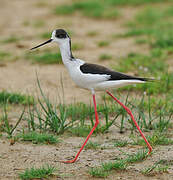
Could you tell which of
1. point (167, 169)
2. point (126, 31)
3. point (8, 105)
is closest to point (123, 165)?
point (167, 169)

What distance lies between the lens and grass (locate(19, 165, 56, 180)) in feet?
12.2

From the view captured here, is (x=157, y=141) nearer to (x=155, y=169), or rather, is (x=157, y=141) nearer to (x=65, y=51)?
(x=155, y=169)

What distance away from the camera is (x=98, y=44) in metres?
8.30

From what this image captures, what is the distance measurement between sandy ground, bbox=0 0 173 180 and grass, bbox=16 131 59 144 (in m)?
0.06

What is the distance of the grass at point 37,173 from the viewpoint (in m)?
3.72

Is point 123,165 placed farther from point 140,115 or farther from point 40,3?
point 40,3

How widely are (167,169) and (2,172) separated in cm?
137

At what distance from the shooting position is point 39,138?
4.53 meters

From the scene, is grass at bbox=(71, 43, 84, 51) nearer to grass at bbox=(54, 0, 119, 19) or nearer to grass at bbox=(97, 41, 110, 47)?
grass at bbox=(97, 41, 110, 47)

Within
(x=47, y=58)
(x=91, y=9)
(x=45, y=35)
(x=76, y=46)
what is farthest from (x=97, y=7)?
(x=47, y=58)

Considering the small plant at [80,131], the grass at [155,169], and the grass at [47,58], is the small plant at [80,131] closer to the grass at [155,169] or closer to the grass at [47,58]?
the grass at [155,169]

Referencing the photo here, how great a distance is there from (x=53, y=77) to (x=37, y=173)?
10.6ft

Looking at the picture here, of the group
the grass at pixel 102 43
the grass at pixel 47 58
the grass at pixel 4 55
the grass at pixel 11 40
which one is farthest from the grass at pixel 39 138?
the grass at pixel 11 40

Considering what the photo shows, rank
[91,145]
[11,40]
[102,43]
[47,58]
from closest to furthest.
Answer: [91,145]
[47,58]
[102,43]
[11,40]
